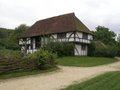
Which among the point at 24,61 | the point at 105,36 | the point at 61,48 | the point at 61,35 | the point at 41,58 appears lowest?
the point at 24,61

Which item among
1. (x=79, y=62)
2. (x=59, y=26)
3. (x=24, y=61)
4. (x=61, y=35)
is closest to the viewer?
(x=24, y=61)

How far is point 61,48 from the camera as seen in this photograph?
41500 mm

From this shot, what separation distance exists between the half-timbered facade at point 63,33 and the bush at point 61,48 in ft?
6.75

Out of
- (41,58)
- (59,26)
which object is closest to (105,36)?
(59,26)

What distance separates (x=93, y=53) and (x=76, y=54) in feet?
11.8

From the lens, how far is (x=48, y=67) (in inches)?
965

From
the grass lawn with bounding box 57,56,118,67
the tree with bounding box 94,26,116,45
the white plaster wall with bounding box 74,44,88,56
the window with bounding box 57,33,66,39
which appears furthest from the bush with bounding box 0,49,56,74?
the tree with bounding box 94,26,116,45

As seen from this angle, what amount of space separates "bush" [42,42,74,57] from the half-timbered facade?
80.9 inches

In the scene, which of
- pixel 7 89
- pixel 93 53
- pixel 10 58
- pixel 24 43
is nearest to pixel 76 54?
pixel 93 53

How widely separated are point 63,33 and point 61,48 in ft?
19.4

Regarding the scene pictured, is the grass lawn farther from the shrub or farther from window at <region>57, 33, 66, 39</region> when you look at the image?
window at <region>57, 33, 66, 39</region>

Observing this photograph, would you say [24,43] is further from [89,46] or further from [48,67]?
[48,67]

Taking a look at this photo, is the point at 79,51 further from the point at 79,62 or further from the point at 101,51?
the point at 79,62

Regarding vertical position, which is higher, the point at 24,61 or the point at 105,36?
the point at 105,36
